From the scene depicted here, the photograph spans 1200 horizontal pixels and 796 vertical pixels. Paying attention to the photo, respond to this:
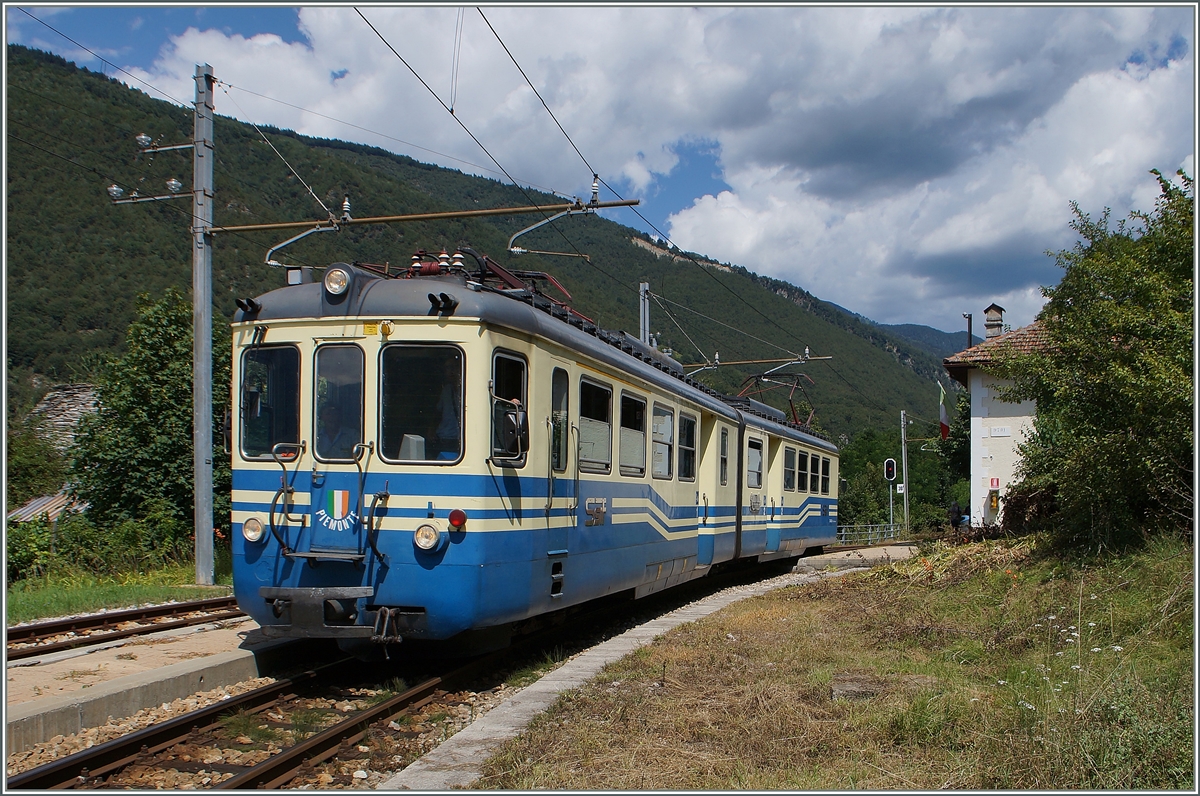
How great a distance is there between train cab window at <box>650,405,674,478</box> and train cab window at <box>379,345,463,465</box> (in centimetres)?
384

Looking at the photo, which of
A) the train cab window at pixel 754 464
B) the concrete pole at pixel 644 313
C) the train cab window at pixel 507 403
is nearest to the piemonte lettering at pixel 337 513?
the train cab window at pixel 507 403

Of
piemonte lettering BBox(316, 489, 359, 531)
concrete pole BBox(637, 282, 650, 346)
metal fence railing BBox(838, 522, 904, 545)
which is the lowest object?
metal fence railing BBox(838, 522, 904, 545)

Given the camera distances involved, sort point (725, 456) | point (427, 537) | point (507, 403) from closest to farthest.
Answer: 1. point (427, 537)
2. point (507, 403)
3. point (725, 456)

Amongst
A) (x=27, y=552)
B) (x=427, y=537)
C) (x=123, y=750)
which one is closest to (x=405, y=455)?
(x=427, y=537)

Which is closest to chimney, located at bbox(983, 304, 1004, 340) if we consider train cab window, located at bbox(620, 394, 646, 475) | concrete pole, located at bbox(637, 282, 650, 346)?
concrete pole, located at bbox(637, 282, 650, 346)

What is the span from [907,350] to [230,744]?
161204mm

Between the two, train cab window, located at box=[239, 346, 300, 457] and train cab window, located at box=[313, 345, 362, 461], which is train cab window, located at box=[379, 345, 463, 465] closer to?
train cab window, located at box=[313, 345, 362, 461]

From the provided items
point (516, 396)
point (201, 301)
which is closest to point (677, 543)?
point (516, 396)

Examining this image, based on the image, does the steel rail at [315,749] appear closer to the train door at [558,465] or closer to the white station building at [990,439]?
the train door at [558,465]

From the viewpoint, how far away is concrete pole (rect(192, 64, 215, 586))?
13.9 metres

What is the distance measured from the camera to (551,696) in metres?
6.93

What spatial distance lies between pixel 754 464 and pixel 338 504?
9590 millimetres

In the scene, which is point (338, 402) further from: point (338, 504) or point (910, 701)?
point (910, 701)

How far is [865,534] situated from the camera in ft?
120
